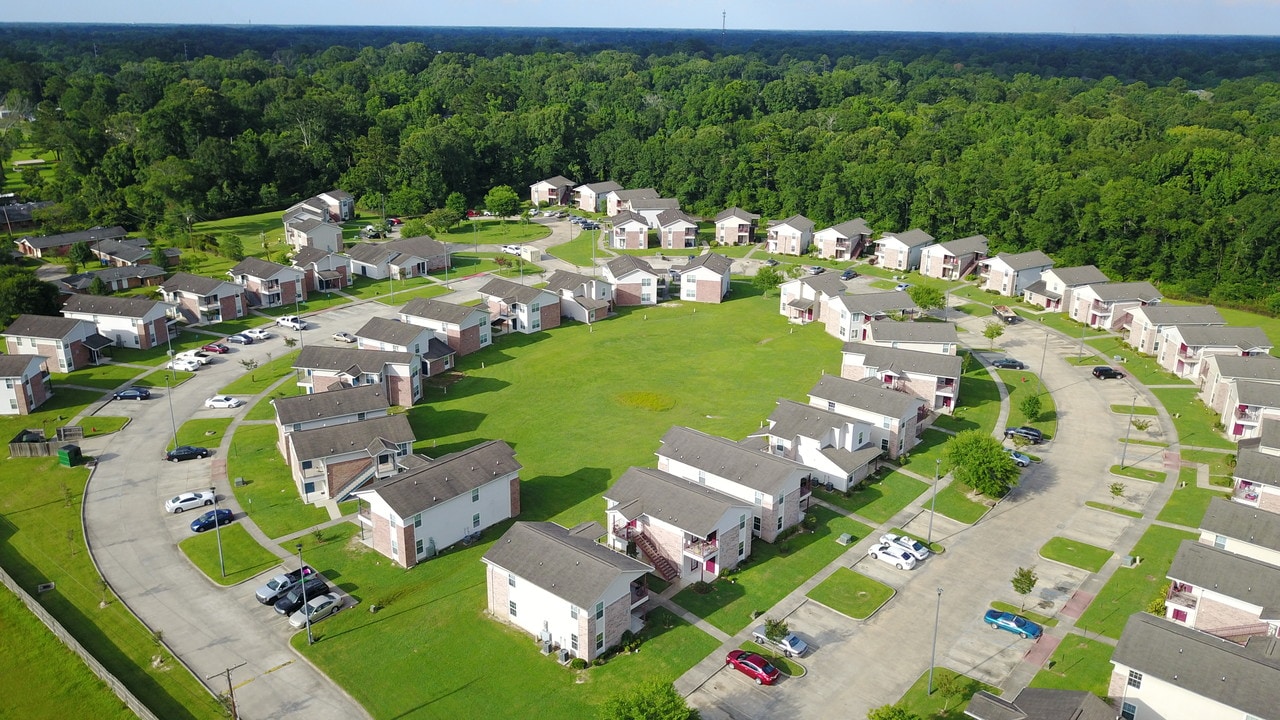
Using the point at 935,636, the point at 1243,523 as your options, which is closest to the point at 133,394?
the point at 935,636

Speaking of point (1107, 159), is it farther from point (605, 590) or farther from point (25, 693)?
point (25, 693)

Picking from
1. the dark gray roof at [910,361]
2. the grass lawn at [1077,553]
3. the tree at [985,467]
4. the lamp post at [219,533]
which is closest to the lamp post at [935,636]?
the grass lawn at [1077,553]

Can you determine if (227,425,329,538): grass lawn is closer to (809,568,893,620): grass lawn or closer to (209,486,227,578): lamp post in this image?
(209,486,227,578): lamp post

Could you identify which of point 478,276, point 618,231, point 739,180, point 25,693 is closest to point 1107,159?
point 739,180

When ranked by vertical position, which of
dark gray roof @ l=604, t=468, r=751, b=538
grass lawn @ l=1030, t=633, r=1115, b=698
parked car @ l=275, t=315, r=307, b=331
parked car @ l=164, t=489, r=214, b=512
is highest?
dark gray roof @ l=604, t=468, r=751, b=538

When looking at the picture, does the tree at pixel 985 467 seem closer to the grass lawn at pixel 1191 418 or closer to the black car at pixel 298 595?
the grass lawn at pixel 1191 418

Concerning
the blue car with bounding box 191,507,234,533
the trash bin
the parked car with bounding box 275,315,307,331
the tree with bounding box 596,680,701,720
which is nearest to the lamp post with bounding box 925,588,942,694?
the tree with bounding box 596,680,701,720
